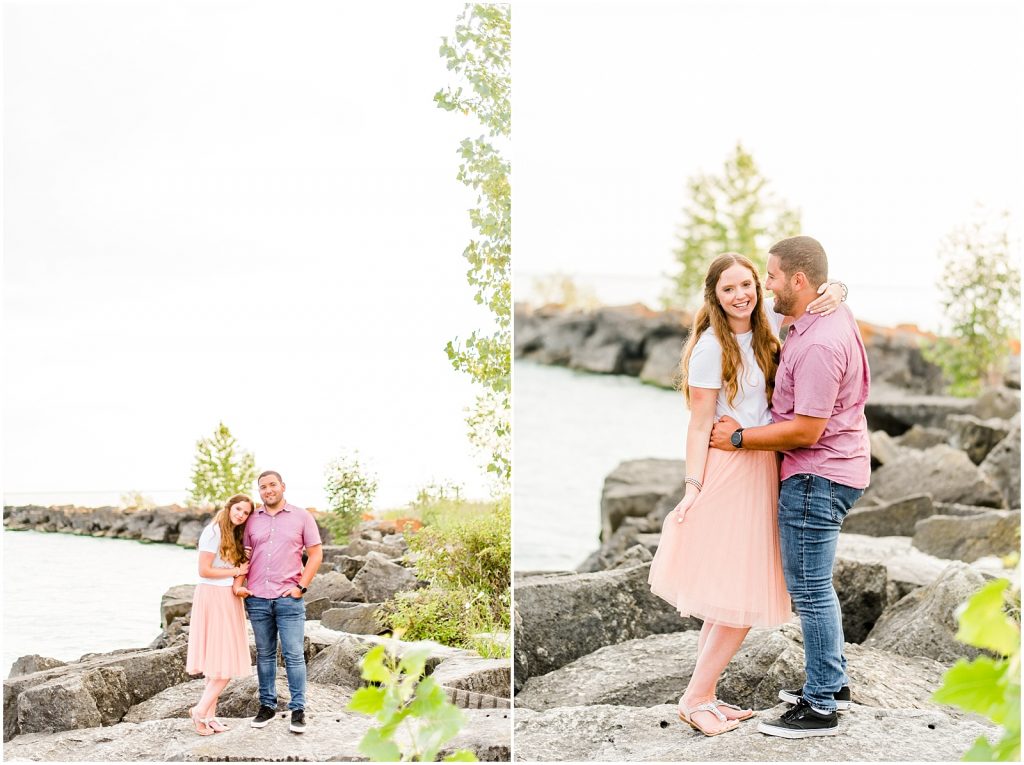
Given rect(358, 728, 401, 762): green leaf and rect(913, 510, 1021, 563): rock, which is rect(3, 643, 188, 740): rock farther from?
rect(913, 510, 1021, 563): rock

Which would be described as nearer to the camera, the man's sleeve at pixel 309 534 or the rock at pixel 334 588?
the man's sleeve at pixel 309 534

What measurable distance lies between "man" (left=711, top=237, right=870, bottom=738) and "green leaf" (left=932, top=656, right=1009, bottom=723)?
1272mm

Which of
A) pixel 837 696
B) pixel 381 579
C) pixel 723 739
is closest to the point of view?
pixel 723 739

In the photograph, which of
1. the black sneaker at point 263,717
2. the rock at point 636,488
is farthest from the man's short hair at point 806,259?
the rock at point 636,488

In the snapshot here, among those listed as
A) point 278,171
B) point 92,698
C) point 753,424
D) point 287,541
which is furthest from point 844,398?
point 92,698

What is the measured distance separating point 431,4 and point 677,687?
2.69 m

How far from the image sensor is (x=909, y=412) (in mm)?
11383

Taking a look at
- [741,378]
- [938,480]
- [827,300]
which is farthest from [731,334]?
[938,480]

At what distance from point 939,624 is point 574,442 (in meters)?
14.2

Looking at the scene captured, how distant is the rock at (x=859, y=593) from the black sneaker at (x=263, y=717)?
234cm

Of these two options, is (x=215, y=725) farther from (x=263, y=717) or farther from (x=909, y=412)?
(x=909, y=412)

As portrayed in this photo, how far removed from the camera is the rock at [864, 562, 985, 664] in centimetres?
405

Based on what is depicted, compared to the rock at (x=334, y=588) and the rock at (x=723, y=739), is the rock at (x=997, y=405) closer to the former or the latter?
the rock at (x=723, y=739)

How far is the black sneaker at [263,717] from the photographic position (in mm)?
3606
